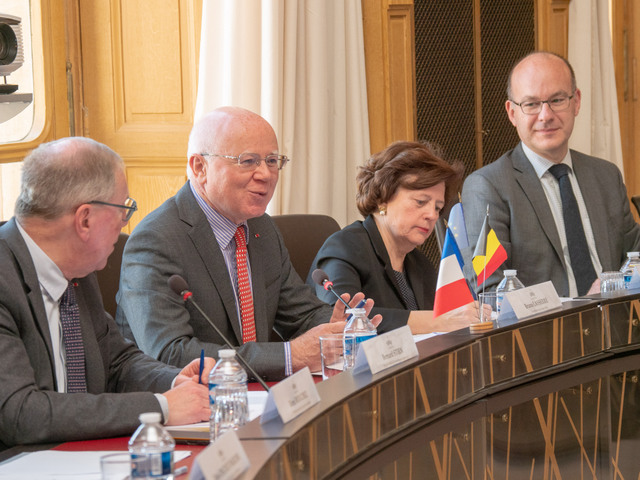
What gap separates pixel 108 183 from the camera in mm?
1849

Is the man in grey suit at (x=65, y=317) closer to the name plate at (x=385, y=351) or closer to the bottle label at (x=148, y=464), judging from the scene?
the name plate at (x=385, y=351)

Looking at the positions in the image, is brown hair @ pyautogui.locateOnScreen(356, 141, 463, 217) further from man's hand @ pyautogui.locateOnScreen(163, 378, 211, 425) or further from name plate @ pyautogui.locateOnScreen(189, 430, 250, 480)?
name plate @ pyautogui.locateOnScreen(189, 430, 250, 480)

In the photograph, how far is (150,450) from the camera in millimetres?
1157

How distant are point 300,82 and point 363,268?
150 centimetres

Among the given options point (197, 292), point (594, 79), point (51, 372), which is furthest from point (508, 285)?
point (594, 79)

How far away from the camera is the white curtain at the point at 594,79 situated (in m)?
5.01

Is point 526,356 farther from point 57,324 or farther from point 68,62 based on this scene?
point 68,62

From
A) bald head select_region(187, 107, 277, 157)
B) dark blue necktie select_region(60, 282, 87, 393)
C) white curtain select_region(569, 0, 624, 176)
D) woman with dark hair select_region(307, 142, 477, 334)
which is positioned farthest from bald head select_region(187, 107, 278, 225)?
white curtain select_region(569, 0, 624, 176)

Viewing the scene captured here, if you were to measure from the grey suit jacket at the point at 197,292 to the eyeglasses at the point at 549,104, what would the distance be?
3.74 feet

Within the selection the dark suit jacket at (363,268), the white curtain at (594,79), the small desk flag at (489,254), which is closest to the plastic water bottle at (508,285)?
the small desk flag at (489,254)

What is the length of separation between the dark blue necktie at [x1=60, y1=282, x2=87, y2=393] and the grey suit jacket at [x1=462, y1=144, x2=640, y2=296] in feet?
5.08

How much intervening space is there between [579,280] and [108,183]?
1881 mm

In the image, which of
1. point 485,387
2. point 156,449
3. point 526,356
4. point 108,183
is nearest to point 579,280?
point 526,356

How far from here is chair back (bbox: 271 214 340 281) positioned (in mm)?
3078
